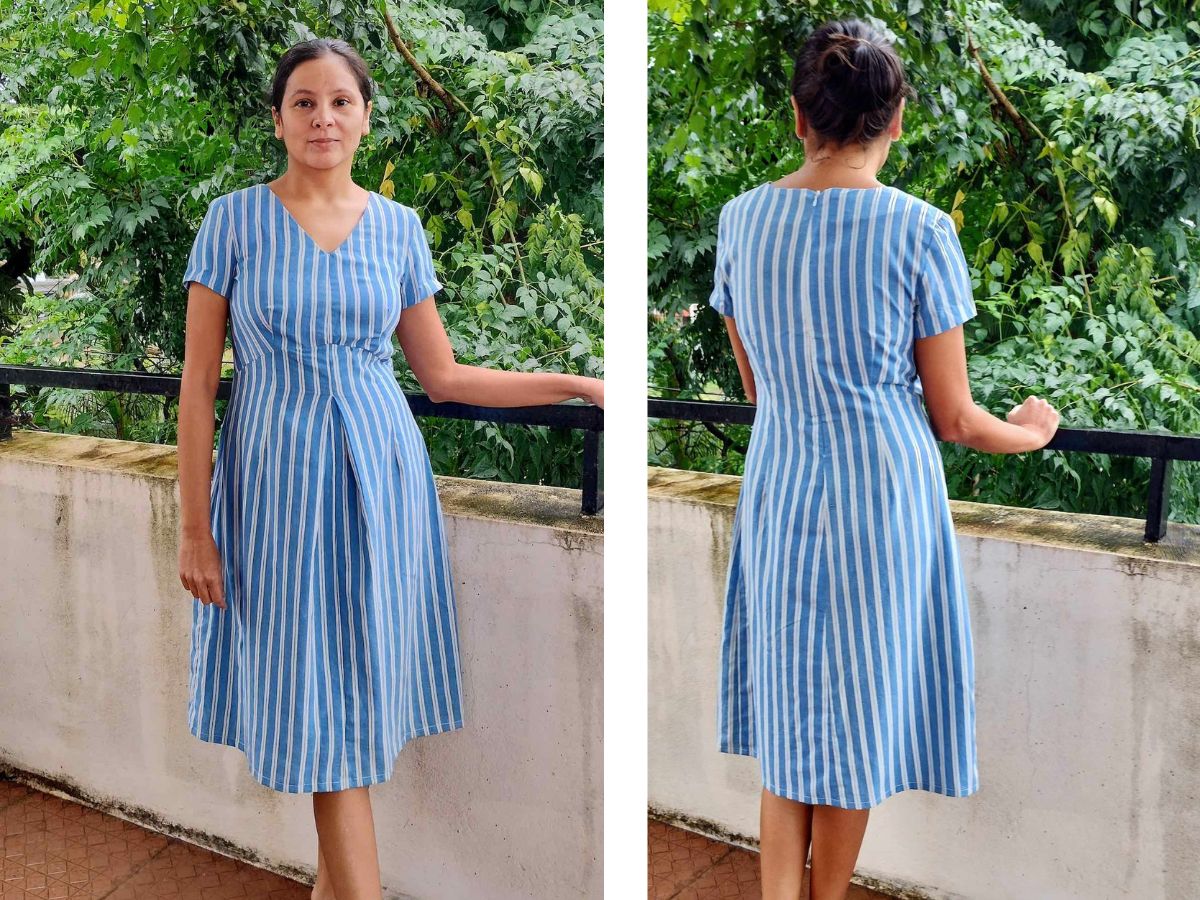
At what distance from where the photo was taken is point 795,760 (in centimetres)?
139

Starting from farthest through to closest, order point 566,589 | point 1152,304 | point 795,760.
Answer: point 566,589 < point 795,760 < point 1152,304

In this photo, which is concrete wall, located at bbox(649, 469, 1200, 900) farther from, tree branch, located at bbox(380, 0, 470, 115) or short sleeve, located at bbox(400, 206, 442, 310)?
tree branch, located at bbox(380, 0, 470, 115)

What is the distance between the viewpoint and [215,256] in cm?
131

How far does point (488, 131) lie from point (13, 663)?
3.35ft

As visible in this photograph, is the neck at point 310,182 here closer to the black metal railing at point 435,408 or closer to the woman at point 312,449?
the woman at point 312,449

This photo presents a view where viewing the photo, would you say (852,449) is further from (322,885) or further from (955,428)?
(322,885)

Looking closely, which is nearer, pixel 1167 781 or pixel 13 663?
pixel 1167 781

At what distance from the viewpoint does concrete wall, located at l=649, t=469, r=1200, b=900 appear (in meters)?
1.28

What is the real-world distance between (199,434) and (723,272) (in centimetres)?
73

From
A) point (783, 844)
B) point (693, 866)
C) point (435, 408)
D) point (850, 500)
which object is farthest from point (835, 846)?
point (435, 408)

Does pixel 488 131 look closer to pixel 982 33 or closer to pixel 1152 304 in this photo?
pixel 982 33

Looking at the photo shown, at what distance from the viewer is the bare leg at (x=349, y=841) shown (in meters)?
1.42

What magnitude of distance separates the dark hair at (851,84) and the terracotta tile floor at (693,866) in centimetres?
104

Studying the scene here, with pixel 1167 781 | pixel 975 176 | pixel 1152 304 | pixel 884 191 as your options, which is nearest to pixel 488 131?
pixel 884 191
